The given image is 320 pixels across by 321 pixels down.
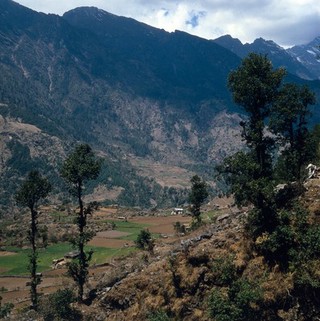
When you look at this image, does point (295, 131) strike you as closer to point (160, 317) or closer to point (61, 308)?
point (160, 317)

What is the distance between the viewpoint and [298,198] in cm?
3497

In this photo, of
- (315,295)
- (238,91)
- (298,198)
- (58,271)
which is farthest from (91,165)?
(58,271)

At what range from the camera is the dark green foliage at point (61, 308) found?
39.0 metres

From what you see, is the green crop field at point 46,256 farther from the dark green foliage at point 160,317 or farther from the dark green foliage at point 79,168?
the dark green foliage at point 160,317

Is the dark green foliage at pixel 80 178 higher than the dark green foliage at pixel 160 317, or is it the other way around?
the dark green foliage at pixel 80 178

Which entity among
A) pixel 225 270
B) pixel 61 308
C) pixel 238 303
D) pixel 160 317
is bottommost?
pixel 61 308

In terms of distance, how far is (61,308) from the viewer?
39.0 metres

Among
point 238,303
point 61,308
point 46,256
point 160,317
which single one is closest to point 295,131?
point 238,303

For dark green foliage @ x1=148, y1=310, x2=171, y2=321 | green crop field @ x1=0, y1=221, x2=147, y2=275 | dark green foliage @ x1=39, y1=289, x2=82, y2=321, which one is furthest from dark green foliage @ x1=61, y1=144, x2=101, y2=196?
green crop field @ x1=0, y1=221, x2=147, y2=275

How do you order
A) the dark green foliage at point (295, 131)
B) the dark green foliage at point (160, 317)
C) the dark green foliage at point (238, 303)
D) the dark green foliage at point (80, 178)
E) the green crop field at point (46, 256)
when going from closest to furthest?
the dark green foliage at point (238, 303) → the dark green foliage at point (160, 317) → the dark green foliage at point (80, 178) → the dark green foliage at point (295, 131) → the green crop field at point (46, 256)

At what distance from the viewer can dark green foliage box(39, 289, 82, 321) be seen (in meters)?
39.0

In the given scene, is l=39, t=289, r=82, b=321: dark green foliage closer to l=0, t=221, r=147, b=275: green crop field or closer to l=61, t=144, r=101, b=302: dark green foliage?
l=61, t=144, r=101, b=302: dark green foliage

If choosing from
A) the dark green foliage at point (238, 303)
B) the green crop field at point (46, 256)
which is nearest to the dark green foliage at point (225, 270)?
the dark green foliage at point (238, 303)

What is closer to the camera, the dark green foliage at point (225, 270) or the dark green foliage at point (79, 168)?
the dark green foliage at point (225, 270)
